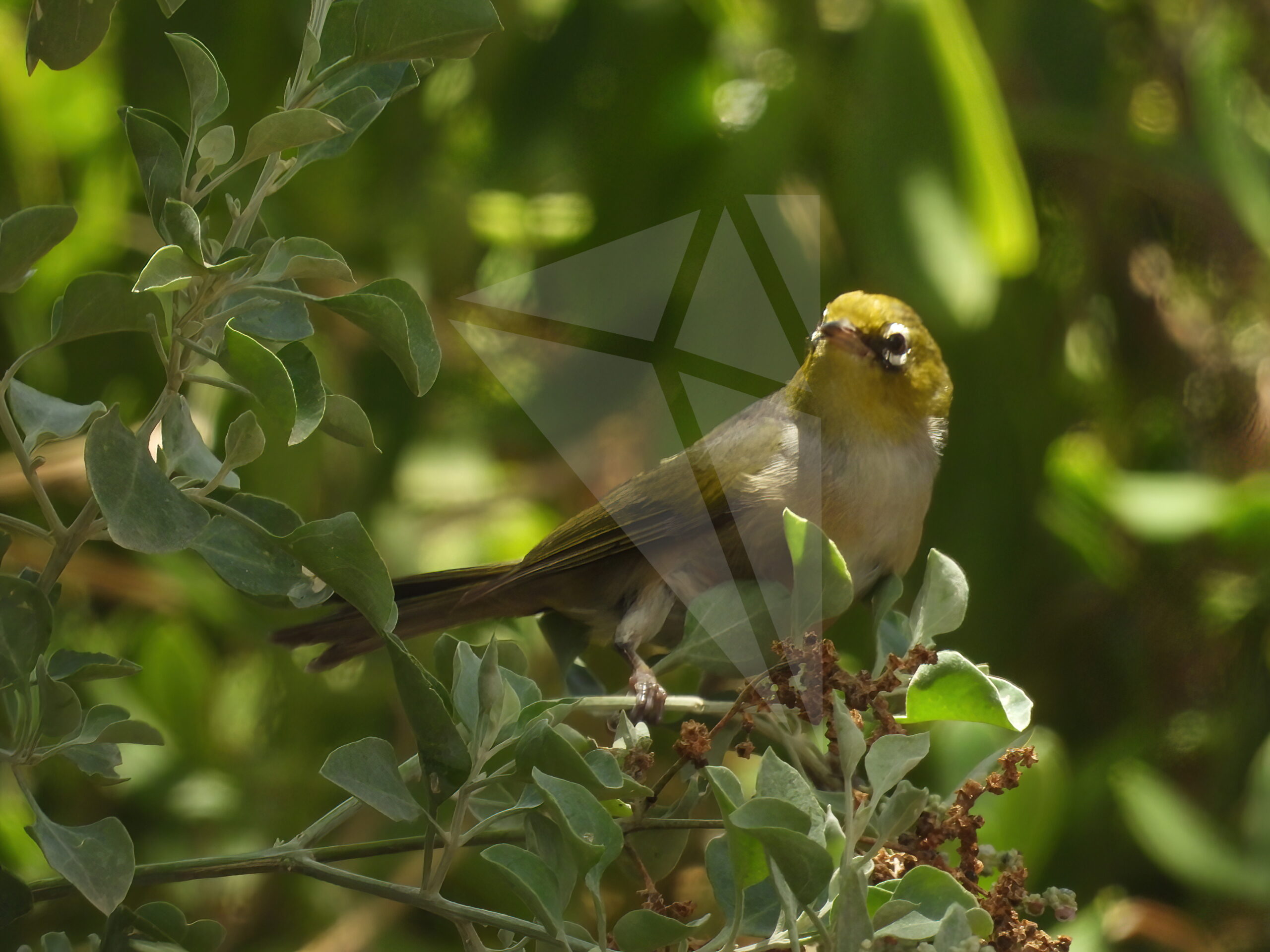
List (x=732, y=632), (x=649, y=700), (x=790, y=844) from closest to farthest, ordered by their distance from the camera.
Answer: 1. (x=790, y=844)
2. (x=732, y=632)
3. (x=649, y=700)

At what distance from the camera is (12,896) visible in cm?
101

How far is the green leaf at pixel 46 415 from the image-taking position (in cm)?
107

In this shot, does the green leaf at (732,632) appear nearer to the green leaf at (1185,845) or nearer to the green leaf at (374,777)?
the green leaf at (374,777)

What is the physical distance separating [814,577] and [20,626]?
696 millimetres

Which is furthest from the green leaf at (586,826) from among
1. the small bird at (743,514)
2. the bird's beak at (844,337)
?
the bird's beak at (844,337)

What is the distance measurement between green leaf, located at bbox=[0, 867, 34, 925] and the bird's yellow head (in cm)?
161

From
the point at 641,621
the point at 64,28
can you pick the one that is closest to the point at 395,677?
the point at 64,28

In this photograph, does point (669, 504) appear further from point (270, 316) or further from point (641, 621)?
point (270, 316)

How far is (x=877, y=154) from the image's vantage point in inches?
96.1

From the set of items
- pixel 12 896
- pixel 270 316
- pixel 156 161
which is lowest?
pixel 12 896

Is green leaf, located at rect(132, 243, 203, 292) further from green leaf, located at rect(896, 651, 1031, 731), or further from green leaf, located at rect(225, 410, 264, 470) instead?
green leaf, located at rect(896, 651, 1031, 731)

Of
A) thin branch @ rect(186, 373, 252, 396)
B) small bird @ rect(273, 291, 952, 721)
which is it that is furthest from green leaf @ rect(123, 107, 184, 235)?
small bird @ rect(273, 291, 952, 721)

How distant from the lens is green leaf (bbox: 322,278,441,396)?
100 centimetres

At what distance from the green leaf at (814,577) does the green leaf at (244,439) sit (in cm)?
46
